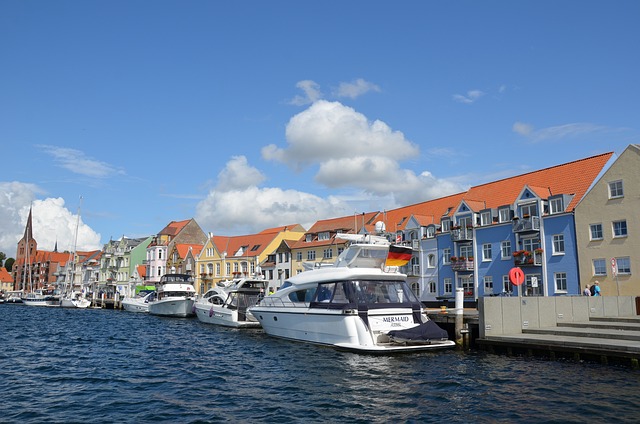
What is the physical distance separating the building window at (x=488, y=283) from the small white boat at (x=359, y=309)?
19988 mm

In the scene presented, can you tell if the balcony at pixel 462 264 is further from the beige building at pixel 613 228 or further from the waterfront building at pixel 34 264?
the waterfront building at pixel 34 264

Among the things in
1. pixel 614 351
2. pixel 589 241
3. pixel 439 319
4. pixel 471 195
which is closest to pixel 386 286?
pixel 439 319

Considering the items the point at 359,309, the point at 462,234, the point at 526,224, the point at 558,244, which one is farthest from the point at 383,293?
the point at 462,234

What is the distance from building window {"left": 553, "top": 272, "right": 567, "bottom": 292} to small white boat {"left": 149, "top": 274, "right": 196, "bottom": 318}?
32.7 metres

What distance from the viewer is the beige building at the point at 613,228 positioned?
3553 centimetres

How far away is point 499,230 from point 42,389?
122ft

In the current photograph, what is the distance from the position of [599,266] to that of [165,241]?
74.3 m

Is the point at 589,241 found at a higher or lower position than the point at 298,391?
higher

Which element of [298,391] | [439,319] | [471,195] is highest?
[471,195]

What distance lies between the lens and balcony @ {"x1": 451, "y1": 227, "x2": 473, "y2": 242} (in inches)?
1863

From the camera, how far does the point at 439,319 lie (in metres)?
26.9

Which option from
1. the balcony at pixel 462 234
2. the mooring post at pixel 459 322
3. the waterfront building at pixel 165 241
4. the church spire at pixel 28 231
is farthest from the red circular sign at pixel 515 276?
the church spire at pixel 28 231

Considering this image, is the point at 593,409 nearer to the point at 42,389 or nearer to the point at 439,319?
the point at 439,319

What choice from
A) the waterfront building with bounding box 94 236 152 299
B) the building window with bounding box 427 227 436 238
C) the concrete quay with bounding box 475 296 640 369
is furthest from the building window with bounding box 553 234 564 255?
Result: the waterfront building with bounding box 94 236 152 299
